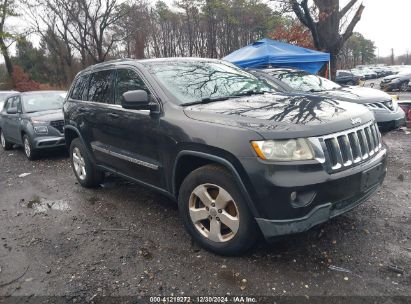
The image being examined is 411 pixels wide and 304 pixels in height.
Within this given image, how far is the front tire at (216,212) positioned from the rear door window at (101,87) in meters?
1.88

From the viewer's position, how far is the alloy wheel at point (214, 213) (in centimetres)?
308

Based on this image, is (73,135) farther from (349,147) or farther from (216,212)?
(349,147)

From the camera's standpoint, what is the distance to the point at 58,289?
2955 mm

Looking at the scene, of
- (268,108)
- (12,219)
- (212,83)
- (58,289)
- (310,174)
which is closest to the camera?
(310,174)

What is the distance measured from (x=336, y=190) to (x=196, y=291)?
1.36m

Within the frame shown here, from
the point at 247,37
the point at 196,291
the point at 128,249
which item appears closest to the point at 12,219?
the point at 128,249

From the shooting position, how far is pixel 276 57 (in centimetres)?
1043

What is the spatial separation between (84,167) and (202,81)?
2540 millimetres

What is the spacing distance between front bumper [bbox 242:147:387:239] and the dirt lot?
18.5 inches

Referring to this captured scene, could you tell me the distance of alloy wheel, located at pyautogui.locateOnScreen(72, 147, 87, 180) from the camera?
5.47 m

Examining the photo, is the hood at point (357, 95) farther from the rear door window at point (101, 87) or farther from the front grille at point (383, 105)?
the rear door window at point (101, 87)

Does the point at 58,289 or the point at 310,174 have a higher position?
the point at 310,174

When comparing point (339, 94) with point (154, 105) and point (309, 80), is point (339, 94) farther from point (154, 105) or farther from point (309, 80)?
point (154, 105)

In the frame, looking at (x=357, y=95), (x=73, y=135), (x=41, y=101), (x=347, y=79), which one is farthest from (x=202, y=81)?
(x=347, y=79)
